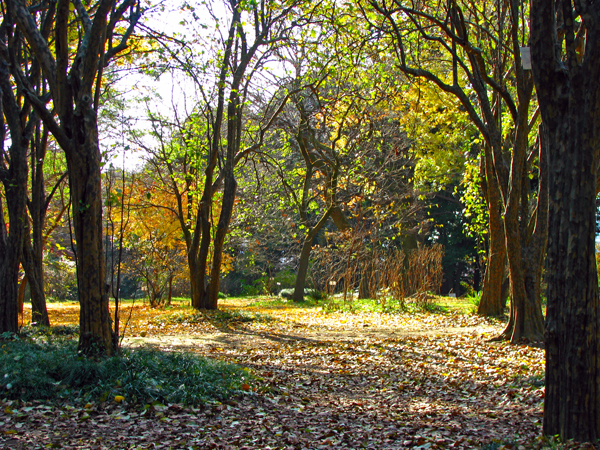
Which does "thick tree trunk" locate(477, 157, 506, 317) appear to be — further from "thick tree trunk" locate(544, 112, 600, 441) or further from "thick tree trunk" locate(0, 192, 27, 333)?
"thick tree trunk" locate(0, 192, 27, 333)

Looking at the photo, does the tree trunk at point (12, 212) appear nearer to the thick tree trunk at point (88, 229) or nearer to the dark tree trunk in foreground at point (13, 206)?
the dark tree trunk in foreground at point (13, 206)

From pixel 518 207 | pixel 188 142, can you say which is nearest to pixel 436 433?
pixel 518 207

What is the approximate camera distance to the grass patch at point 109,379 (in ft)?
14.1

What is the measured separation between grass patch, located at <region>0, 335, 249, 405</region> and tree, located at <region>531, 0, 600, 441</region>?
2.96m

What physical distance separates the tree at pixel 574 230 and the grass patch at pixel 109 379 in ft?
9.71

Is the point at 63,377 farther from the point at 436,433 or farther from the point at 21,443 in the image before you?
the point at 436,433

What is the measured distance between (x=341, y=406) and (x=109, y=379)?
7.46 ft

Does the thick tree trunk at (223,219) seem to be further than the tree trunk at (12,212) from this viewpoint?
Yes

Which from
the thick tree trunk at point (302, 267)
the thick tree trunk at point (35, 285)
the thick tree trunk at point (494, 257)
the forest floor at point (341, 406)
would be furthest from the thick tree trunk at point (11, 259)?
the thick tree trunk at point (302, 267)

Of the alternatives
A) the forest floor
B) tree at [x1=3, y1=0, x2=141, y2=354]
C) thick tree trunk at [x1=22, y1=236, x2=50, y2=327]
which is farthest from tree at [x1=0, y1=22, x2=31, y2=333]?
tree at [x1=3, y1=0, x2=141, y2=354]

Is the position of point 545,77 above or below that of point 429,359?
above

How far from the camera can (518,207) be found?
7.57 metres

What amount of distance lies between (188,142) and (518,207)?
8.71 m

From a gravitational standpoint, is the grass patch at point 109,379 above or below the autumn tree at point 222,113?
below
